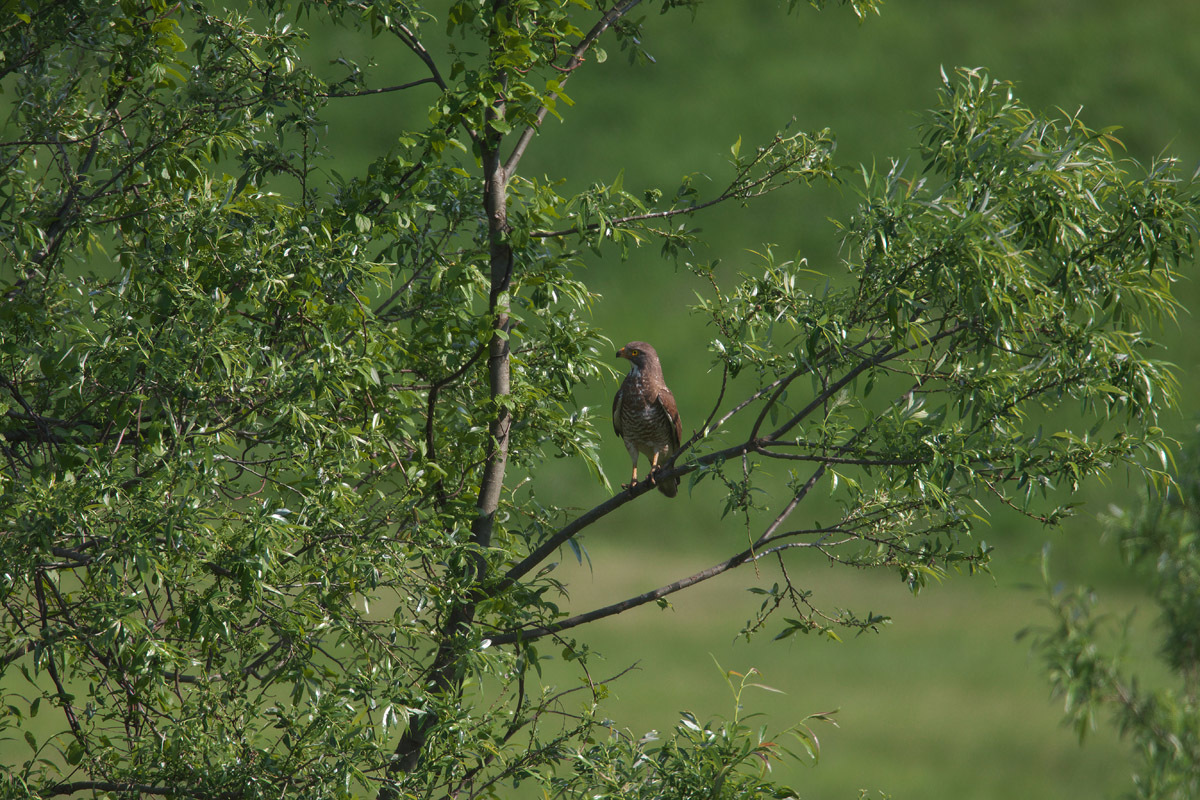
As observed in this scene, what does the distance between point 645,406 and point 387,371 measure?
3.24m

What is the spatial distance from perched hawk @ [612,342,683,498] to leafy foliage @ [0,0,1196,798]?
2220mm

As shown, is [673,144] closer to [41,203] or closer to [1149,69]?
[1149,69]

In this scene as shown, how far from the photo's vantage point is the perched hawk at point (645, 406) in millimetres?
6824

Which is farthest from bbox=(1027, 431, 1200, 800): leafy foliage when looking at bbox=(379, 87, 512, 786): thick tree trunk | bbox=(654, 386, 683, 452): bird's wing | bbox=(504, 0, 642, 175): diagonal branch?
bbox=(654, 386, 683, 452): bird's wing

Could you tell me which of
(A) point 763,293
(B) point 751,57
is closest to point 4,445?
(A) point 763,293

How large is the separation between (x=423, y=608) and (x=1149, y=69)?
121ft

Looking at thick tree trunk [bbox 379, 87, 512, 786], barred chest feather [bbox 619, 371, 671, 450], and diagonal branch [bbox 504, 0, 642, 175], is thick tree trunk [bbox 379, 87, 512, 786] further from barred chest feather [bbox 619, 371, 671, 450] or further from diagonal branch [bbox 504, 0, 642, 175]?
barred chest feather [bbox 619, 371, 671, 450]

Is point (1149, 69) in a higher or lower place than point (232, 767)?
higher

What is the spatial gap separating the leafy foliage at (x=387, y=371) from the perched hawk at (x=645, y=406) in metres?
2.22

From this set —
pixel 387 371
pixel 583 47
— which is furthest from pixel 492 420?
pixel 583 47

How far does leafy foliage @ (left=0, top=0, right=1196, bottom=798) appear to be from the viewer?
3.24 m

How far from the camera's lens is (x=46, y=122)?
4.15 meters

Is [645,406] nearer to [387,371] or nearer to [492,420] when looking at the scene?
[492,420]

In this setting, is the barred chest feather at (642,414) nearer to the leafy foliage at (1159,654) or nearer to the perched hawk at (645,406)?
the perched hawk at (645,406)
